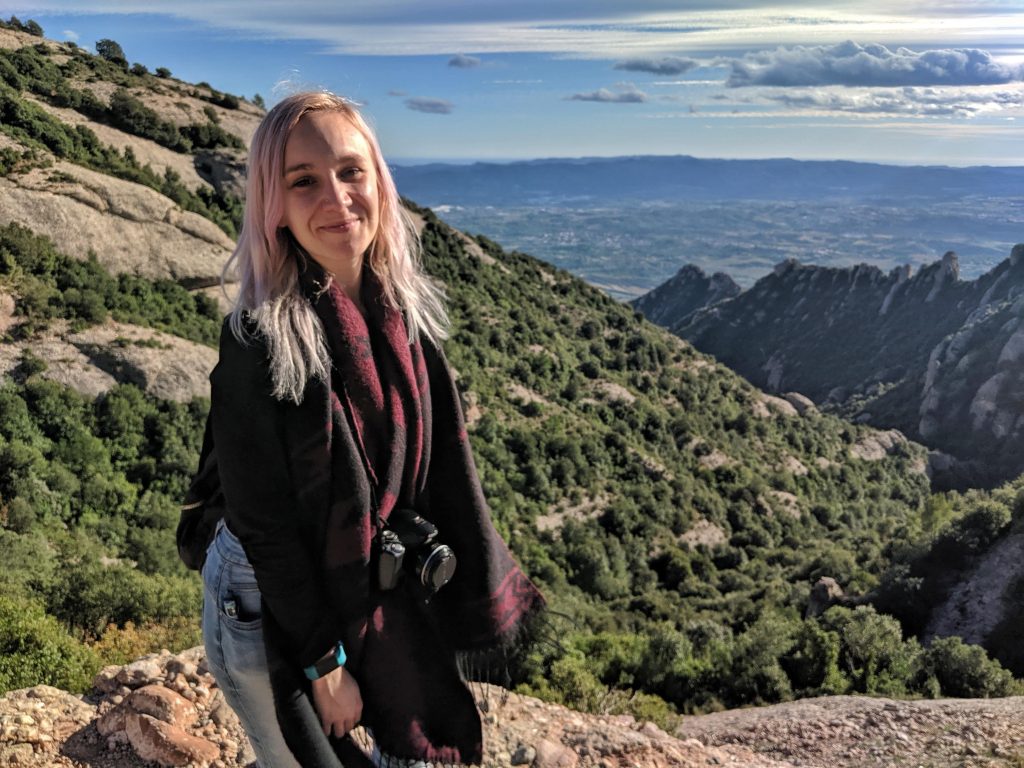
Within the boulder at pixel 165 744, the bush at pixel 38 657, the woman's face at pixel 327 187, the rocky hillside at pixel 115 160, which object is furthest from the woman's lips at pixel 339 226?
the rocky hillside at pixel 115 160

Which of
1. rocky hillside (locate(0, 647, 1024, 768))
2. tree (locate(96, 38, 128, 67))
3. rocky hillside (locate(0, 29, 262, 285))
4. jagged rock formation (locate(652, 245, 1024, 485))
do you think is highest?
tree (locate(96, 38, 128, 67))

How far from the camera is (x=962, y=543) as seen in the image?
66.1ft

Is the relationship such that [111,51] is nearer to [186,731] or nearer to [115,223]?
[115,223]

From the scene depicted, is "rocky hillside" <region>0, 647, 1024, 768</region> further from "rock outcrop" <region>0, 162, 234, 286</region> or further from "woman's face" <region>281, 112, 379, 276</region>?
"rock outcrop" <region>0, 162, 234, 286</region>

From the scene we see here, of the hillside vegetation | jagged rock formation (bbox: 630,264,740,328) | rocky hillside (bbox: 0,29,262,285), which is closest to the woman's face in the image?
the hillside vegetation

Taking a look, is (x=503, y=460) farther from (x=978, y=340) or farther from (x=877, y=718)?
(x=978, y=340)

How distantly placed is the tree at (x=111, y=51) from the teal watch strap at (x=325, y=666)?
44.4 metres

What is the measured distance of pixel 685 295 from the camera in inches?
5192

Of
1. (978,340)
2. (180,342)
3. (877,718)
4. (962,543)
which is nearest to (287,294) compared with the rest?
(877,718)

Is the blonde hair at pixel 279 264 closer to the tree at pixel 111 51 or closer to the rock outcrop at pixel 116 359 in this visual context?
the rock outcrop at pixel 116 359

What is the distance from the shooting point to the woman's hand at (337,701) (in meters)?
2.32

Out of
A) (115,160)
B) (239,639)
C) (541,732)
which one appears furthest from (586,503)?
(239,639)

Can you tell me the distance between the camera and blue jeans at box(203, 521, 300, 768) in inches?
90.7

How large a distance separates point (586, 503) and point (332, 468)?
29.0 metres
